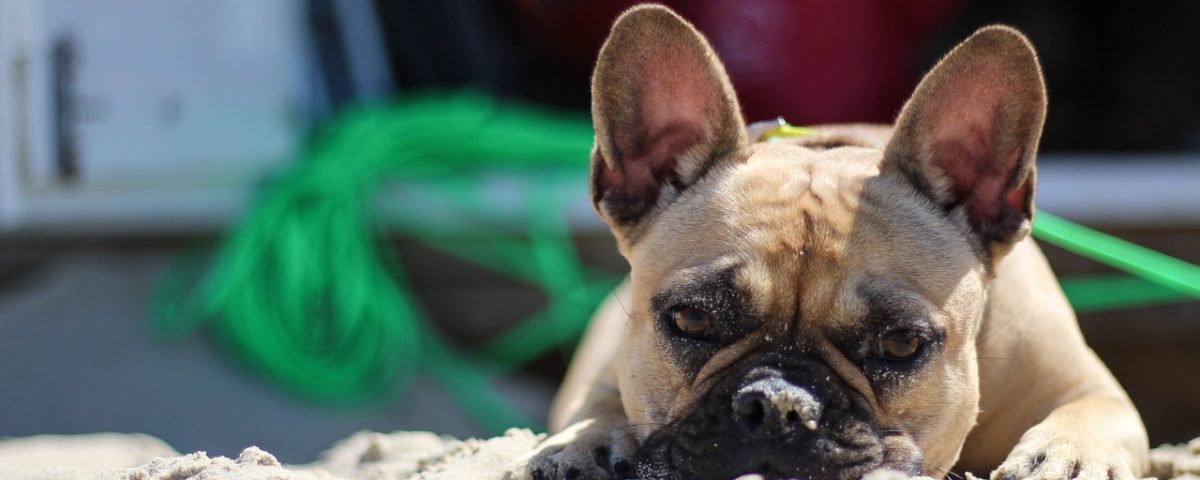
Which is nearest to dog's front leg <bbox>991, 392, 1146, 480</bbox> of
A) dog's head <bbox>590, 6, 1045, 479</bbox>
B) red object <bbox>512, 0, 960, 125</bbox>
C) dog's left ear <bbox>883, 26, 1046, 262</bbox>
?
dog's head <bbox>590, 6, 1045, 479</bbox>

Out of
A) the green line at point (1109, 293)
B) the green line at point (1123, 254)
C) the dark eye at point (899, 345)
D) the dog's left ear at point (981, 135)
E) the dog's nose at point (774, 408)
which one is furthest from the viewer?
the green line at point (1109, 293)

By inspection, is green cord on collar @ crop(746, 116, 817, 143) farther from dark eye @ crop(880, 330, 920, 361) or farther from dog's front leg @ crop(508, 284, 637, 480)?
dark eye @ crop(880, 330, 920, 361)

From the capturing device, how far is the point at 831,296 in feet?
7.95

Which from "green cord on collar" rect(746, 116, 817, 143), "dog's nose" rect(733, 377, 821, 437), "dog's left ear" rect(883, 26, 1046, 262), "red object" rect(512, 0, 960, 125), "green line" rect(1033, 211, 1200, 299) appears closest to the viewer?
"dog's nose" rect(733, 377, 821, 437)

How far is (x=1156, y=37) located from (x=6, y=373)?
6.72 meters

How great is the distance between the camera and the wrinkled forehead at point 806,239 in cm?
244

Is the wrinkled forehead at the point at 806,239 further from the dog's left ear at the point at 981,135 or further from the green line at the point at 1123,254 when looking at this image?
the green line at the point at 1123,254

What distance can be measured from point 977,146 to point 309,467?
1.78 m

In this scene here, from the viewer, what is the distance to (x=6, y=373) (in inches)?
203

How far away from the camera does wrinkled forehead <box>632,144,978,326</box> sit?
2439mm

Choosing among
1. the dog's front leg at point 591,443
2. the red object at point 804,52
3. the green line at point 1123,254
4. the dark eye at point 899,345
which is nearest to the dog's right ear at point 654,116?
the dog's front leg at point 591,443

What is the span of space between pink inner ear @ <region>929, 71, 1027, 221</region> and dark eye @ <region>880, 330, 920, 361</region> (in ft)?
1.49

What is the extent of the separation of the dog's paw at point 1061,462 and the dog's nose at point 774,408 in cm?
44

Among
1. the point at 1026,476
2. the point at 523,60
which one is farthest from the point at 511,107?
the point at 1026,476
